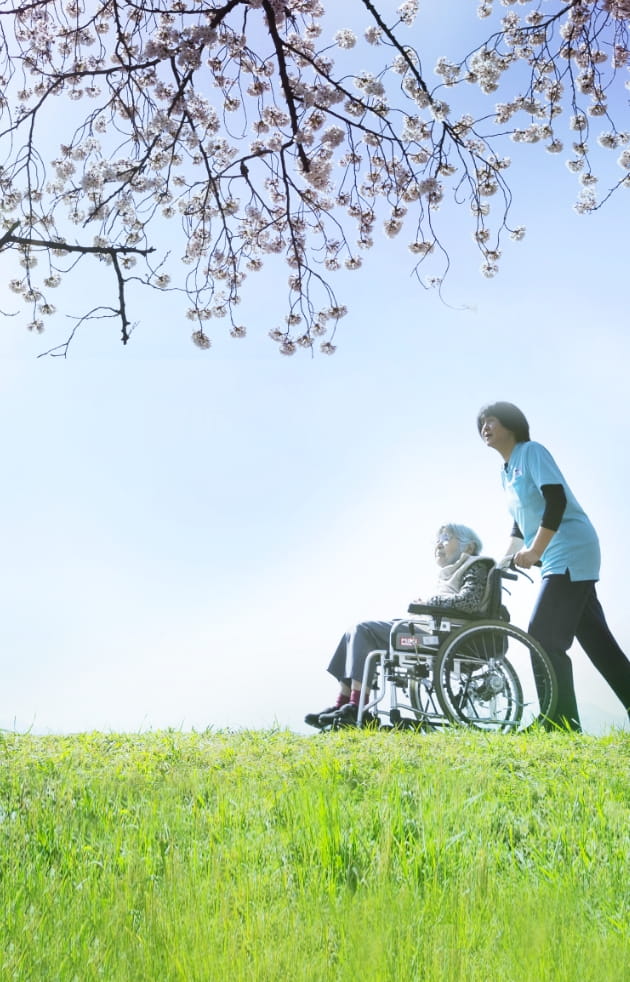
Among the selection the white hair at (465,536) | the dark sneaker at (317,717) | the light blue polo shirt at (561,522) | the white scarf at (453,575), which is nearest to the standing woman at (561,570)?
the light blue polo shirt at (561,522)

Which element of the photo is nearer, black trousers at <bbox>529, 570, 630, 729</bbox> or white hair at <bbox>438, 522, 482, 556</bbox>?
black trousers at <bbox>529, 570, 630, 729</bbox>

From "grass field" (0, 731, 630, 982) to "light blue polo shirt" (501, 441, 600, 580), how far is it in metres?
1.10

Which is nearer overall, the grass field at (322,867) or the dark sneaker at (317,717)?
the grass field at (322,867)

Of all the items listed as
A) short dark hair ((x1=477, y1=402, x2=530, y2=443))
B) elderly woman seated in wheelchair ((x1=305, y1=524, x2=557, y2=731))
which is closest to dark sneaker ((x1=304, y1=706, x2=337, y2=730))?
elderly woman seated in wheelchair ((x1=305, y1=524, x2=557, y2=731))

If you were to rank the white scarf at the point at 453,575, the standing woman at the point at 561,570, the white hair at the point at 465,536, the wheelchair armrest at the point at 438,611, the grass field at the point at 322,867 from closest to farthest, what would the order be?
the grass field at the point at 322,867
the standing woman at the point at 561,570
the wheelchair armrest at the point at 438,611
the white scarf at the point at 453,575
the white hair at the point at 465,536

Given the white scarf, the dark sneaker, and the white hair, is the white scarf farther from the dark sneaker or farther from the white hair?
the dark sneaker

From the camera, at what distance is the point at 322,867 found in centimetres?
257

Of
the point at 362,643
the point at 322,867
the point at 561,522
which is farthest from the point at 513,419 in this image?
the point at 322,867

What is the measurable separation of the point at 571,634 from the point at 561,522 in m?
0.63

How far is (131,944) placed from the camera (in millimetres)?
2092

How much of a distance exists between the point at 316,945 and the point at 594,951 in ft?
1.98

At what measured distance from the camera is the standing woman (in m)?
5.00

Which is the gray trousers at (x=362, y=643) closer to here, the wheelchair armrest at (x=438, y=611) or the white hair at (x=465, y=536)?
the wheelchair armrest at (x=438, y=611)

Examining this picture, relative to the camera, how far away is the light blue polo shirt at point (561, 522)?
16.5 ft
